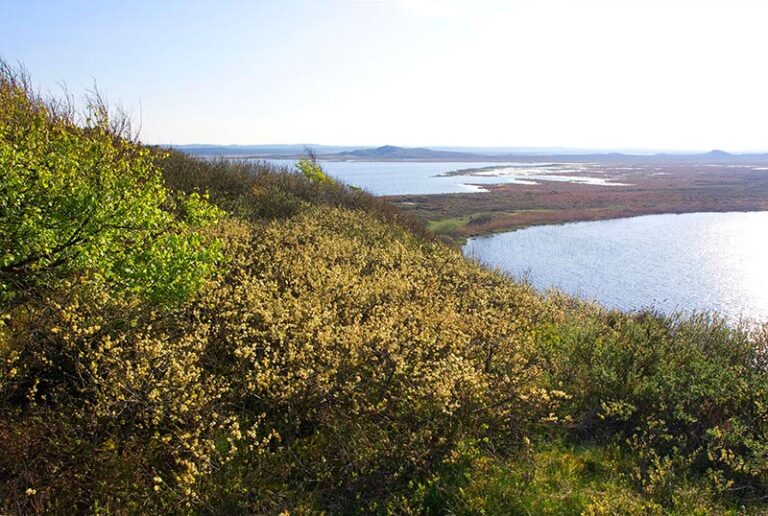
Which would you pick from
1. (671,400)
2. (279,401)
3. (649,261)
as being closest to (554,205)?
(649,261)

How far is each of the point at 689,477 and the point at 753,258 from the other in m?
50.5

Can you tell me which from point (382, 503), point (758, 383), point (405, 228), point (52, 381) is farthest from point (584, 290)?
point (52, 381)

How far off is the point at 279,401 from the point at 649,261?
48154 millimetres

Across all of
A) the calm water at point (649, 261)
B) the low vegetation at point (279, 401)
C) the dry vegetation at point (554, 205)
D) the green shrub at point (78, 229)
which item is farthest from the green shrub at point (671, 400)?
the dry vegetation at point (554, 205)

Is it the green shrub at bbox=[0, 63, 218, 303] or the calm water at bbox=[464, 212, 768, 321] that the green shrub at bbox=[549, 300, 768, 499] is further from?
the calm water at bbox=[464, 212, 768, 321]

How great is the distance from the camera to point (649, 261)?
48.0 m

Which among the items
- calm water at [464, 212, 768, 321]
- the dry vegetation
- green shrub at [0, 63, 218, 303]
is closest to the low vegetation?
green shrub at [0, 63, 218, 303]

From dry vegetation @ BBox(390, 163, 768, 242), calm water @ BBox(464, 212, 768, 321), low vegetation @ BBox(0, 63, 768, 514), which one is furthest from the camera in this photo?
dry vegetation @ BBox(390, 163, 768, 242)

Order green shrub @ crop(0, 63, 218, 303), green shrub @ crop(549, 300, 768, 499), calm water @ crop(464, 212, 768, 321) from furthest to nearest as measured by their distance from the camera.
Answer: calm water @ crop(464, 212, 768, 321), green shrub @ crop(549, 300, 768, 499), green shrub @ crop(0, 63, 218, 303)

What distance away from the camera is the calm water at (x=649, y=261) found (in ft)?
118

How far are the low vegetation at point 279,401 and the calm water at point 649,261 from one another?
48.3ft

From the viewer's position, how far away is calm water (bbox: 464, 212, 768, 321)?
35.9 metres

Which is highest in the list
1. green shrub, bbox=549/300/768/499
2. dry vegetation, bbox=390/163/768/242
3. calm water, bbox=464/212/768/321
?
dry vegetation, bbox=390/163/768/242

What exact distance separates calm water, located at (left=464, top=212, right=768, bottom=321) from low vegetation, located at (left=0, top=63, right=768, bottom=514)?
14721 millimetres
